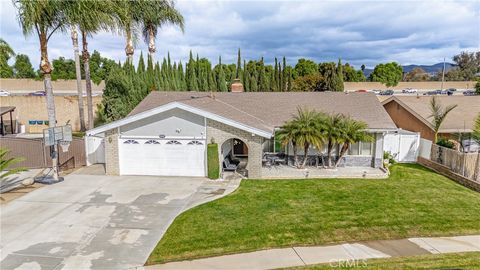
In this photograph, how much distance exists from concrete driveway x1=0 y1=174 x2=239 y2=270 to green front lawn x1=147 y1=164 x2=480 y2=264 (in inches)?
29.5

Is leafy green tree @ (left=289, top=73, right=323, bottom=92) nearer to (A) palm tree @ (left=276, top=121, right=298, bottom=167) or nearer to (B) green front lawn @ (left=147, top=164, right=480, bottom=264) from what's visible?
(A) palm tree @ (left=276, top=121, right=298, bottom=167)

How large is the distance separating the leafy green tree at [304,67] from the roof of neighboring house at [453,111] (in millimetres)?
34888

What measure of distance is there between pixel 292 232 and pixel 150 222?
476 cm

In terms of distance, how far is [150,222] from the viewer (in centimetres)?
1109

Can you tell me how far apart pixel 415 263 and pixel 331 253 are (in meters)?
2.10

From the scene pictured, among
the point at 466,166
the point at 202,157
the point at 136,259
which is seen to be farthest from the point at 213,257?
the point at 466,166

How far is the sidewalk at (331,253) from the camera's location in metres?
8.45

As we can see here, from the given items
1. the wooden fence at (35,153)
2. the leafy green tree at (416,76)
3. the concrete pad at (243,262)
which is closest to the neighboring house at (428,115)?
the concrete pad at (243,262)

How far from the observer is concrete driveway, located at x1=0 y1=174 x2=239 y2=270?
8805mm

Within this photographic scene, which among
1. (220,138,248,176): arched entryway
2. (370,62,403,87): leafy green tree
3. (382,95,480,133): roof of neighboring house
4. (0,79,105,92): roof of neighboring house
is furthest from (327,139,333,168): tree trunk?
(370,62,403,87): leafy green tree

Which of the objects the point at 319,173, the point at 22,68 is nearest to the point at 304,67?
the point at 319,173

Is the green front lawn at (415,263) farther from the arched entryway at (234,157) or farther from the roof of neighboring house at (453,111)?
the roof of neighboring house at (453,111)
